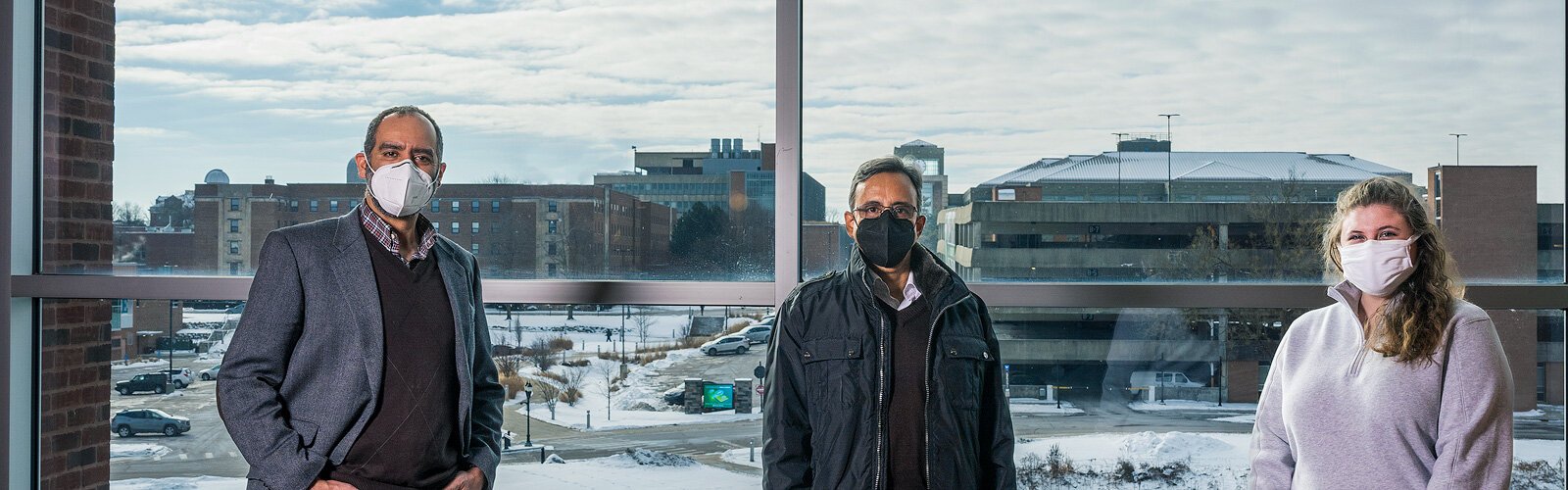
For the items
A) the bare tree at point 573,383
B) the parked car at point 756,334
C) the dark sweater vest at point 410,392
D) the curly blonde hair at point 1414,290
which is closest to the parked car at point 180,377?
the bare tree at point 573,383

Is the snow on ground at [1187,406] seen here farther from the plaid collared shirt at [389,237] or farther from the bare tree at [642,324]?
the plaid collared shirt at [389,237]

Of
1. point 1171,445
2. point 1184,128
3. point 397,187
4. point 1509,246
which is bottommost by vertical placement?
point 1171,445

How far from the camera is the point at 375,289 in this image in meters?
1.94

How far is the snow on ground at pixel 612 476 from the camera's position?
110 inches

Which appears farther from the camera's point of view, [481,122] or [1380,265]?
[481,122]

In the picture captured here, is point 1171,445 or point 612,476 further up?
point 1171,445

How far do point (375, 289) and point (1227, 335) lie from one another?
2.04m

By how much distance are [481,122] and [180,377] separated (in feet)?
3.67

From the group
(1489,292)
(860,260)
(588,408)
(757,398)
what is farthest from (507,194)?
(1489,292)

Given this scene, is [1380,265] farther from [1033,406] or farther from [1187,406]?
[1033,406]

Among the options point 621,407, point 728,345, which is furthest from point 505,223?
point 728,345

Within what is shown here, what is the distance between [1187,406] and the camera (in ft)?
8.94

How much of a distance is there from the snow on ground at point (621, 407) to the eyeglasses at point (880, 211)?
96 cm

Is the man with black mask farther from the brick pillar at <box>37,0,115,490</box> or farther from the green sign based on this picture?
the brick pillar at <box>37,0,115,490</box>
